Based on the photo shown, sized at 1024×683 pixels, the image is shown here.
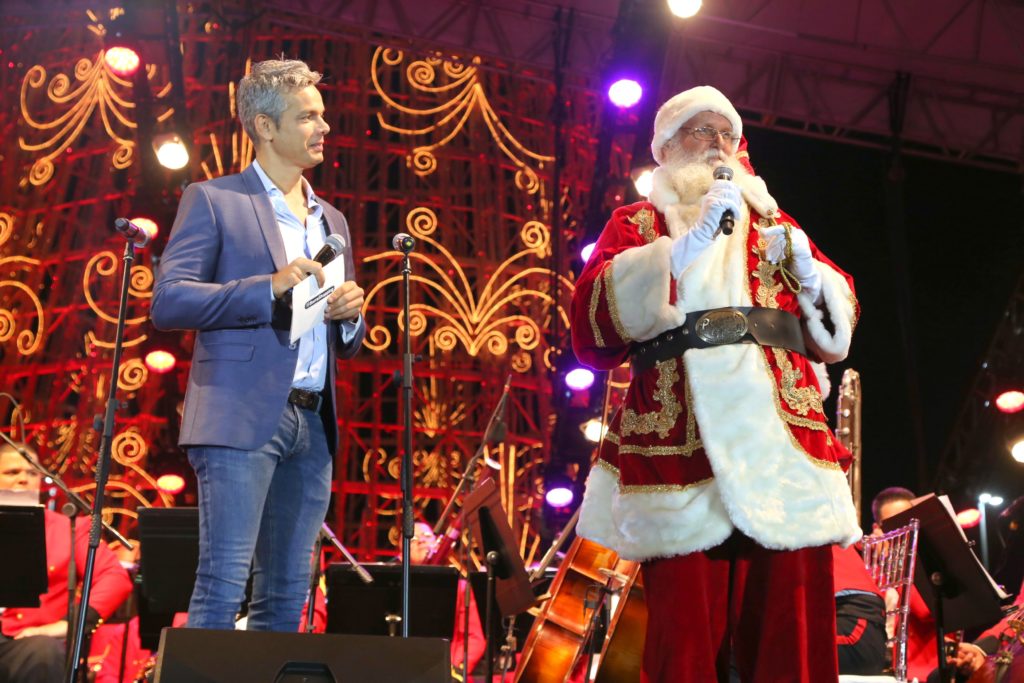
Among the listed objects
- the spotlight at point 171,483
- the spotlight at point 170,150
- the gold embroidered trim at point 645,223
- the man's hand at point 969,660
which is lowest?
the man's hand at point 969,660

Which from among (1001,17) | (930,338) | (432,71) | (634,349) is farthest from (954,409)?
(634,349)

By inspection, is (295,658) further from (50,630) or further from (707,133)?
(50,630)

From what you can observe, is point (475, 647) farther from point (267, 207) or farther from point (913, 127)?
point (913, 127)

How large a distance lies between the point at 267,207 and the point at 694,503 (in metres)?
1.30

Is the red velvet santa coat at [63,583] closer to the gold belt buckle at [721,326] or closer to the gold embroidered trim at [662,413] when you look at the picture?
the gold embroidered trim at [662,413]

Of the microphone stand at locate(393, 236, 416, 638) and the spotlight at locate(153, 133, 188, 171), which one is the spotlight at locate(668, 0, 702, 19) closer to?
the spotlight at locate(153, 133, 188, 171)

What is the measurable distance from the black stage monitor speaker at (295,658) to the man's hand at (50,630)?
295cm

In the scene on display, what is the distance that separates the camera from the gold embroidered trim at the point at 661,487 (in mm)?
2479

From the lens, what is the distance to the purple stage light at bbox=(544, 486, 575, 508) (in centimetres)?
757

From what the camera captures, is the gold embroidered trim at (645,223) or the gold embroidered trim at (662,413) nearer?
the gold embroidered trim at (662,413)

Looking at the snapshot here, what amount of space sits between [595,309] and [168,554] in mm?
2616

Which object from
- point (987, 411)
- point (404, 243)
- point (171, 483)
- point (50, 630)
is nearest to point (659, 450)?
point (404, 243)

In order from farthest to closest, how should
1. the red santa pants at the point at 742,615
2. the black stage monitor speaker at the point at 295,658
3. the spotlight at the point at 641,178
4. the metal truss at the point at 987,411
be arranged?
the metal truss at the point at 987,411, the spotlight at the point at 641,178, the red santa pants at the point at 742,615, the black stage monitor speaker at the point at 295,658

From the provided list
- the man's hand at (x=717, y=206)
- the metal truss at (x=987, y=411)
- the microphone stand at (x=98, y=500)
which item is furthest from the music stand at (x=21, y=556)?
the metal truss at (x=987, y=411)
